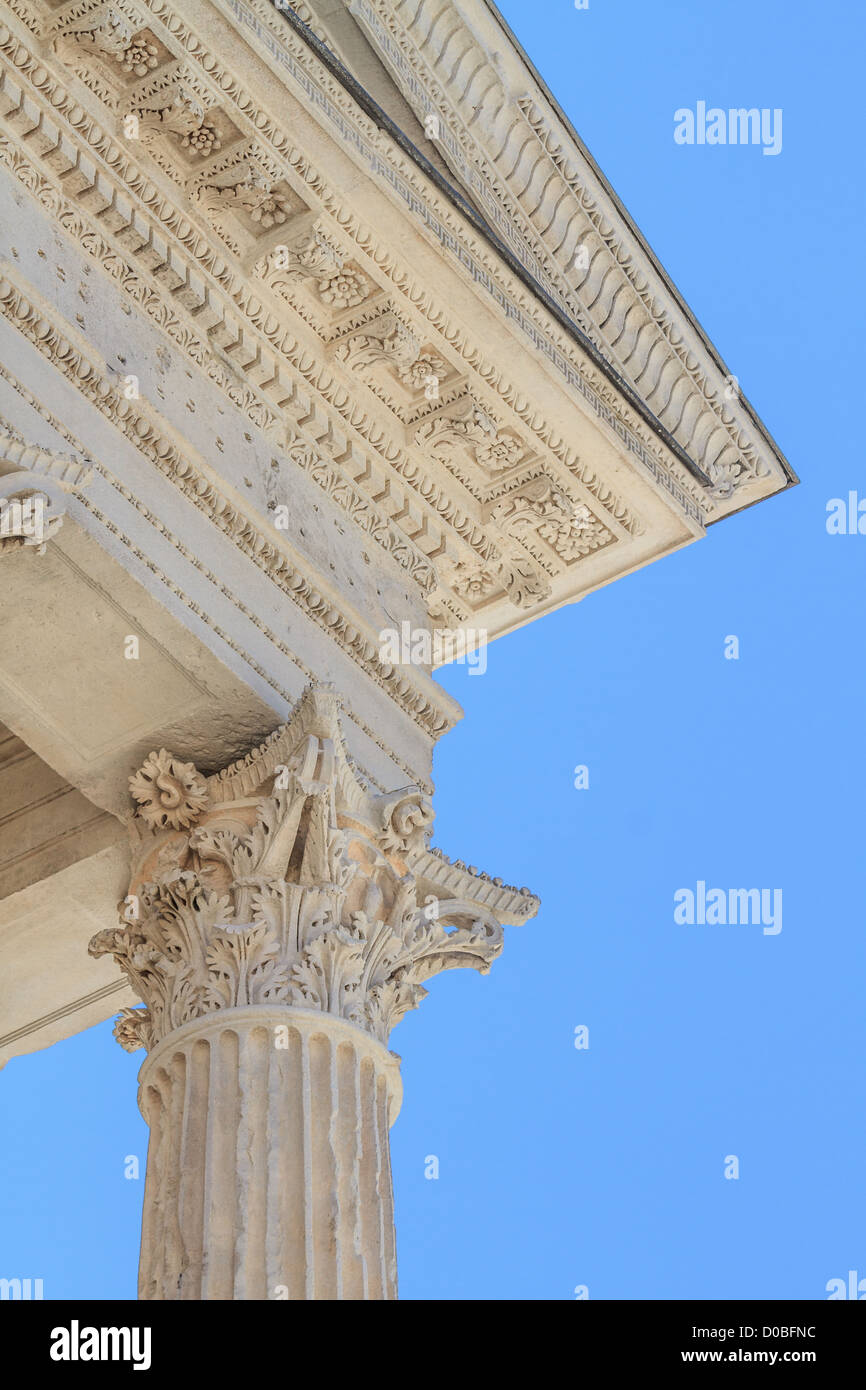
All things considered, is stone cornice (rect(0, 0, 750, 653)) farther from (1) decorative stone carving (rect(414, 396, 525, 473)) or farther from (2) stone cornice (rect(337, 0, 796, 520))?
(2) stone cornice (rect(337, 0, 796, 520))

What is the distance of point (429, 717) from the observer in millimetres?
11562

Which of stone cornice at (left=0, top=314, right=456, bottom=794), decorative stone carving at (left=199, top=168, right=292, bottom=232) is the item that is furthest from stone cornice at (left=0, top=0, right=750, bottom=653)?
stone cornice at (left=0, top=314, right=456, bottom=794)

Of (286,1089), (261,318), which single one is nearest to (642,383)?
(261,318)

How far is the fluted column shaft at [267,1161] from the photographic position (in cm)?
824

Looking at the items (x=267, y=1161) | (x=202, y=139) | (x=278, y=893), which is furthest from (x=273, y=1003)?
(x=202, y=139)

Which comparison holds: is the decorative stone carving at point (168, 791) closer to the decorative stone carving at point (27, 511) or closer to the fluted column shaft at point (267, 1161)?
the fluted column shaft at point (267, 1161)

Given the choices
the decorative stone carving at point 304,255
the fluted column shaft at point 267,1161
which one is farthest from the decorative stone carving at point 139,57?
the fluted column shaft at point 267,1161

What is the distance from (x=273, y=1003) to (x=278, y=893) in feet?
1.96

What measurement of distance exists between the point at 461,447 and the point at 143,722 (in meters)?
3.09

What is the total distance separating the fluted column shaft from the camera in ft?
27.0

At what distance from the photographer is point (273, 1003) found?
902cm

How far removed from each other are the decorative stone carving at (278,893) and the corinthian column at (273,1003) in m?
0.01

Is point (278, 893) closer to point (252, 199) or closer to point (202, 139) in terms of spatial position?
point (252, 199)
